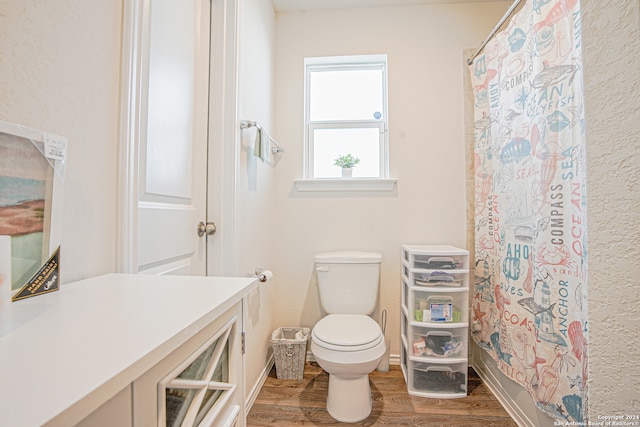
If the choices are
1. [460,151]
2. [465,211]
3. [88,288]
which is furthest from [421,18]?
[88,288]

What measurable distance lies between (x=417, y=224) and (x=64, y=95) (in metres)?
1.82

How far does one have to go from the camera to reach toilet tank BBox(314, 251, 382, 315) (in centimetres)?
172

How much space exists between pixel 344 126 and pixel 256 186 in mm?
881

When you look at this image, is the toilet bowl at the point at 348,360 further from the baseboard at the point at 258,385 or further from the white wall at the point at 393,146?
the white wall at the point at 393,146

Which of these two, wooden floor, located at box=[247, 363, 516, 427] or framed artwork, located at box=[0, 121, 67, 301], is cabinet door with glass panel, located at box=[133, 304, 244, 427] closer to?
framed artwork, located at box=[0, 121, 67, 301]

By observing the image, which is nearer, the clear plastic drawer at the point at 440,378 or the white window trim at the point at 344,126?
the clear plastic drawer at the point at 440,378

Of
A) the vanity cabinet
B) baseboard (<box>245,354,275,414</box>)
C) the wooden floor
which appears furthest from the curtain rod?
baseboard (<box>245,354,275,414</box>)

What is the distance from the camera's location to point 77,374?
0.26 m

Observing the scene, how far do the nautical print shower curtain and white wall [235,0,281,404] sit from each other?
1.32 meters

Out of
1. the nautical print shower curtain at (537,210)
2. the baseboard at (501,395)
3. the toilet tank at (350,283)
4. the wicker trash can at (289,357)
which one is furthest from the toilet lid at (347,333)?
the baseboard at (501,395)

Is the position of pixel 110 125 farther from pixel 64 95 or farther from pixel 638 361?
pixel 638 361

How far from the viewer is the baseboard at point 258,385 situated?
→ 1.44 m

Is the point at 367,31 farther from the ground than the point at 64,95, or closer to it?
farther from the ground

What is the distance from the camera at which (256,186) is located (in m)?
1.58
